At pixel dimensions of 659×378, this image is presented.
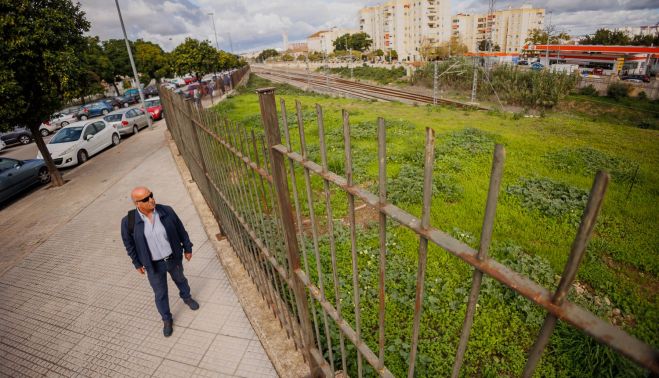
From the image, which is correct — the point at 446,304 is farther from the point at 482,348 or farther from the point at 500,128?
the point at 500,128

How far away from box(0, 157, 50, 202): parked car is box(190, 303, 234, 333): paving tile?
344 inches

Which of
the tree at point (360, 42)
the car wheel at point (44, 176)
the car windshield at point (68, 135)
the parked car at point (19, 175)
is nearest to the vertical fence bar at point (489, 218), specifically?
the parked car at point (19, 175)

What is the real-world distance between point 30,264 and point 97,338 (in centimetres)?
302

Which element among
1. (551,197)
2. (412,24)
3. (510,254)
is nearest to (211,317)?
(510,254)

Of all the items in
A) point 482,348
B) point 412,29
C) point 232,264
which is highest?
point 412,29

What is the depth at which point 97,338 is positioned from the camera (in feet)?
12.9

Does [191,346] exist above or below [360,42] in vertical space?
below

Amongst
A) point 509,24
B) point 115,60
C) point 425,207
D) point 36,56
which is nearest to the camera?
point 425,207

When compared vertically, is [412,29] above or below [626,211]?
above

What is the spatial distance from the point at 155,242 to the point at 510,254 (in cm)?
444

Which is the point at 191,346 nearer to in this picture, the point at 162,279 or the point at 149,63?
the point at 162,279

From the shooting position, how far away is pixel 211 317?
3.97 m

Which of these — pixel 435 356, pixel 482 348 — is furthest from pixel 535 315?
A: pixel 435 356

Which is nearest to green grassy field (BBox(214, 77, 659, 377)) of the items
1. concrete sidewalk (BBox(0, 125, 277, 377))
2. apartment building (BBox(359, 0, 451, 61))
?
concrete sidewalk (BBox(0, 125, 277, 377))
